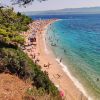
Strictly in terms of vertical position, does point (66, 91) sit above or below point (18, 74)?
below

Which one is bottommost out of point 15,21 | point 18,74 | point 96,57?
point 96,57

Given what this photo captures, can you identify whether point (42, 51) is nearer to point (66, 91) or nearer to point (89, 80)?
point (89, 80)

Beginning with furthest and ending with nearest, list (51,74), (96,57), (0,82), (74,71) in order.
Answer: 1. (96,57)
2. (74,71)
3. (51,74)
4. (0,82)

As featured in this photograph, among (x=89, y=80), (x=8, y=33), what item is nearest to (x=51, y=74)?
(x=89, y=80)

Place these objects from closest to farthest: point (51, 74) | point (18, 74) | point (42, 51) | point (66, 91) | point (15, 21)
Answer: point (18, 74) → point (66, 91) → point (15, 21) → point (51, 74) → point (42, 51)

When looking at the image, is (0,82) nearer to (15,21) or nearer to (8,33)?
(15,21)

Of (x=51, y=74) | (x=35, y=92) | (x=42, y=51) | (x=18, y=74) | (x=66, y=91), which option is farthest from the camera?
(x=42, y=51)

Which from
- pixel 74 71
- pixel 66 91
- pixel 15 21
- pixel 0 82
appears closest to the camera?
pixel 0 82

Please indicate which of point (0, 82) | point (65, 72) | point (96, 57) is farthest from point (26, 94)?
point (96, 57)

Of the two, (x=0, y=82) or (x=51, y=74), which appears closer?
(x=0, y=82)
